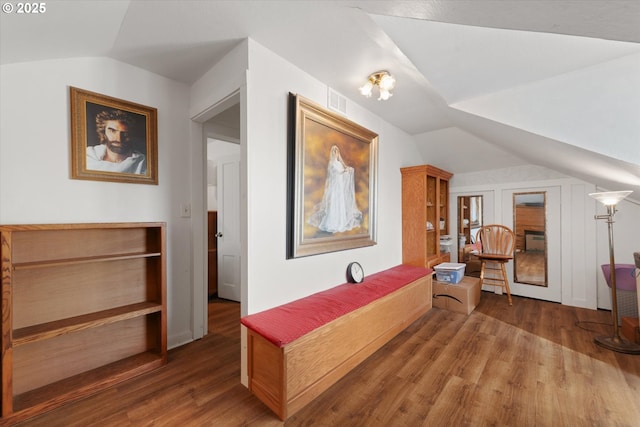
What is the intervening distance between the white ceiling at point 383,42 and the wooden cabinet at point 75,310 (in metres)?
1.19

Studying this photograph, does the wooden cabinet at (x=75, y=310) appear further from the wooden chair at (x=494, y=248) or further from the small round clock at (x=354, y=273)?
→ the wooden chair at (x=494, y=248)

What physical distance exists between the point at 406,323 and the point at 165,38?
315 centimetres

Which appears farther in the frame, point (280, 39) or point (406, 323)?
point (406, 323)

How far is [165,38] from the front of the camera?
63.9 inches

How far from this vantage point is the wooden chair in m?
3.42

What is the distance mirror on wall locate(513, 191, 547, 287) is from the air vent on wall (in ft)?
9.69

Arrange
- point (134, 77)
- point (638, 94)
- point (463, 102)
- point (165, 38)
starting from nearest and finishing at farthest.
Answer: point (638, 94) < point (165, 38) < point (134, 77) < point (463, 102)

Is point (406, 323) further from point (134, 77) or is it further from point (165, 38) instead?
point (134, 77)

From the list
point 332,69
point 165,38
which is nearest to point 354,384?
point 332,69

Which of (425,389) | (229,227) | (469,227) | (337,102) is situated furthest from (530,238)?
(229,227)

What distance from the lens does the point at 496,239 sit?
11.7 feet

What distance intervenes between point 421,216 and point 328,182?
165 centimetres

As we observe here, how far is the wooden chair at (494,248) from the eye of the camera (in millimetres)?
3420

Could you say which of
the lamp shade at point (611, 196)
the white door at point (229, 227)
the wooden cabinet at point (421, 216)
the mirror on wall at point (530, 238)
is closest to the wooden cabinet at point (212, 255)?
the white door at point (229, 227)
